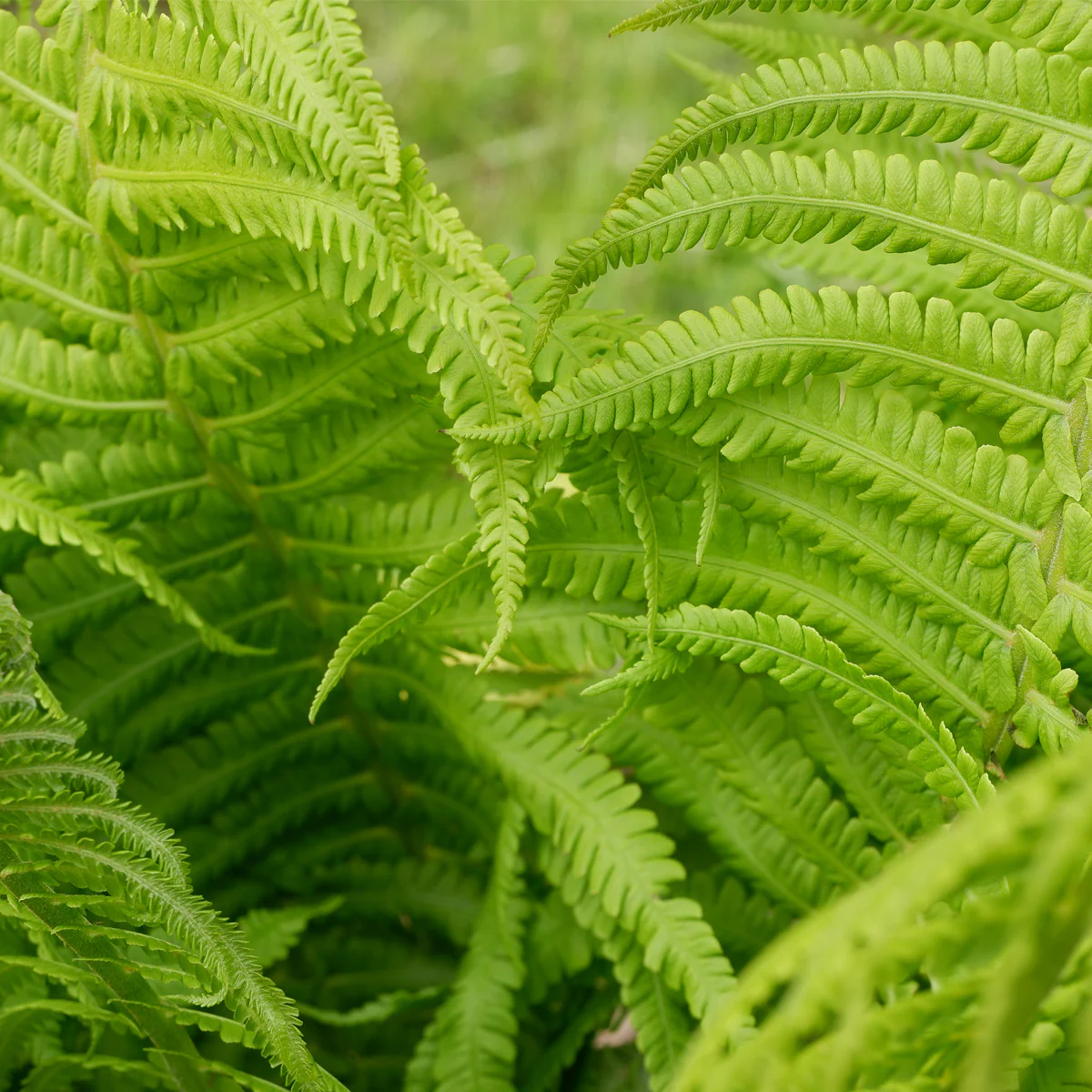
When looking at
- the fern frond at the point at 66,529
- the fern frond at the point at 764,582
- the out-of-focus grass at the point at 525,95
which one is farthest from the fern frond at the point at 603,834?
Answer: the out-of-focus grass at the point at 525,95

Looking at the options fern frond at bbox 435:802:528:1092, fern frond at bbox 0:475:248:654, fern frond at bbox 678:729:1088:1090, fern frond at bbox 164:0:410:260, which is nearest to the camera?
fern frond at bbox 678:729:1088:1090

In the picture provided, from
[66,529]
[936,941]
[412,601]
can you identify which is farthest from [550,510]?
[936,941]

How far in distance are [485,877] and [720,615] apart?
594 mm

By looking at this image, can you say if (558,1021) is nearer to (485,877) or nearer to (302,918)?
(485,877)

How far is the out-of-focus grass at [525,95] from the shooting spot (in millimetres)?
2896

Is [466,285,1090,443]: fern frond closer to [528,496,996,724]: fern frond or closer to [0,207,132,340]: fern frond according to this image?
[528,496,996,724]: fern frond

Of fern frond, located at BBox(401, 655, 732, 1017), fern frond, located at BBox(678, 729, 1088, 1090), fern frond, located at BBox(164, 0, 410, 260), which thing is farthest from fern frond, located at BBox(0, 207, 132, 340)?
fern frond, located at BBox(678, 729, 1088, 1090)

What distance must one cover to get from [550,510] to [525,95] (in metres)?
2.67

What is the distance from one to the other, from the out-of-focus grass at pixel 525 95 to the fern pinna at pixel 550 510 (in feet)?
6.38

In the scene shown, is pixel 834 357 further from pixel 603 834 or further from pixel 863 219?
pixel 603 834

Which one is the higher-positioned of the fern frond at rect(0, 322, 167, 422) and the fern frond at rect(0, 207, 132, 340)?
the fern frond at rect(0, 207, 132, 340)

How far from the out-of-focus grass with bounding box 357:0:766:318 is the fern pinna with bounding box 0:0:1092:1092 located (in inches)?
76.6

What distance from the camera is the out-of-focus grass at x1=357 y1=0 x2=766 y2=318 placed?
9.50 feet

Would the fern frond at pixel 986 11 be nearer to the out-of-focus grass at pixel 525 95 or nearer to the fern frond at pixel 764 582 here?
the fern frond at pixel 764 582
